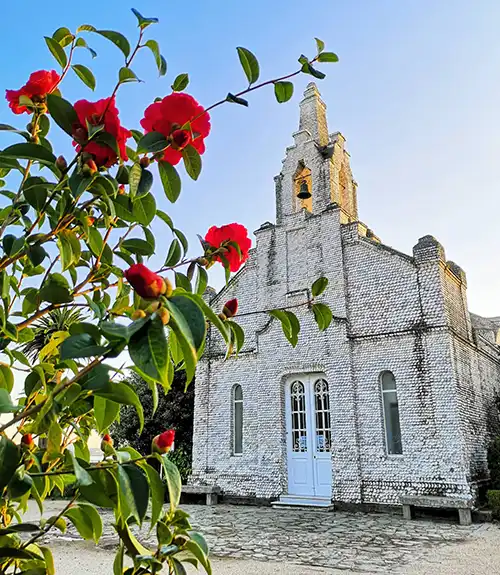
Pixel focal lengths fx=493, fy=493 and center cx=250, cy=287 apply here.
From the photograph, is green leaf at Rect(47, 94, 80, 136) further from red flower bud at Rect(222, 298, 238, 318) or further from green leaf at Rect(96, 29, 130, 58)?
red flower bud at Rect(222, 298, 238, 318)

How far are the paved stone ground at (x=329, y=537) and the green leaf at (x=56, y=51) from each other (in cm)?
563

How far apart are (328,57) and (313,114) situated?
13.1 m

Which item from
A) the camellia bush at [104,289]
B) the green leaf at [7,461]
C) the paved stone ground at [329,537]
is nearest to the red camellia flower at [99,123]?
the camellia bush at [104,289]

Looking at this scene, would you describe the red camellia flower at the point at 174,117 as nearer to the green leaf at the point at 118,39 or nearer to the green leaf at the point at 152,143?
the green leaf at the point at 152,143

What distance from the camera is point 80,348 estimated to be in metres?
0.78

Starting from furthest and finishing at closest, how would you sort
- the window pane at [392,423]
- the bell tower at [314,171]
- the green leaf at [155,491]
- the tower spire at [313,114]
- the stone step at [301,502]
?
the tower spire at [313,114] → the bell tower at [314,171] → the stone step at [301,502] → the window pane at [392,423] → the green leaf at [155,491]

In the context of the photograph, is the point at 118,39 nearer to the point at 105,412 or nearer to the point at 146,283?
the point at 146,283

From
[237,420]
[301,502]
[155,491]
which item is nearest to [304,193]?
[237,420]

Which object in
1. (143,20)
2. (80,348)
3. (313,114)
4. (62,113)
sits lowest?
(80,348)

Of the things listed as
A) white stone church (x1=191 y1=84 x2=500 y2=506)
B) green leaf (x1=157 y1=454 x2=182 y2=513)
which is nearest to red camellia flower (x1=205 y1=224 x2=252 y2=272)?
green leaf (x1=157 y1=454 x2=182 y2=513)

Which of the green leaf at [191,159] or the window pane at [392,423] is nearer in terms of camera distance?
the green leaf at [191,159]

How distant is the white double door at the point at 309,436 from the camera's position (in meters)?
10.7

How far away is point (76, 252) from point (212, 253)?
0.33 metres

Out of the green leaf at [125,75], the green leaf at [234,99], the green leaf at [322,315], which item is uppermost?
the green leaf at [125,75]
